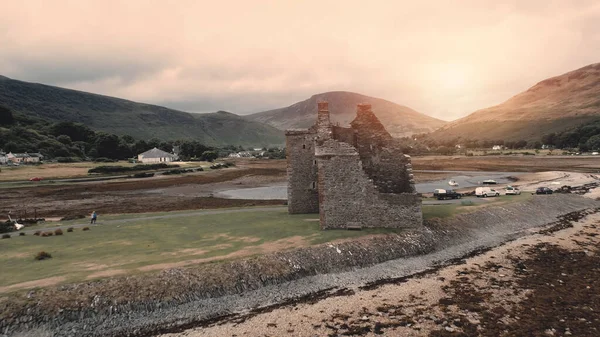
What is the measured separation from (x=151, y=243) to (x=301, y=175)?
14.3m

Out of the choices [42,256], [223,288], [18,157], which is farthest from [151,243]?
[18,157]

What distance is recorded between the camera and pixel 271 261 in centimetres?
1992

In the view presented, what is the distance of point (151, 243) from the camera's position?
75.0ft

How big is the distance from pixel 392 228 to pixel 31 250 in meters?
24.1

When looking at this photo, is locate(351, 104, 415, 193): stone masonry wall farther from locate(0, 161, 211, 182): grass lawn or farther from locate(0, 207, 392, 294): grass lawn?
locate(0, 161, 211, 182): grass lawn

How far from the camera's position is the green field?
1769cm

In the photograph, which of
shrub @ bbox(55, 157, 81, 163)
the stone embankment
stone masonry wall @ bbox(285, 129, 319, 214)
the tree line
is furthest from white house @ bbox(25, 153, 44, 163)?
the stone embankment

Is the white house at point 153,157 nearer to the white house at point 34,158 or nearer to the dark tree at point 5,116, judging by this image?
the white house at point 34,158

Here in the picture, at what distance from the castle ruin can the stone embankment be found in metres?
2.15

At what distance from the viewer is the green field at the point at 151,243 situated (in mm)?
17688

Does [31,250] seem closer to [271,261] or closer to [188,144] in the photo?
[271,261]

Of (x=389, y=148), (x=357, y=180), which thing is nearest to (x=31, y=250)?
(x=357, y=180)

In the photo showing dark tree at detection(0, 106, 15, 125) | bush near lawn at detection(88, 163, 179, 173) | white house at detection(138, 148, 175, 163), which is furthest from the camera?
dark tree at detection(0, 106, 15, 125)

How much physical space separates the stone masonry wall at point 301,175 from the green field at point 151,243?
4.34 ft
